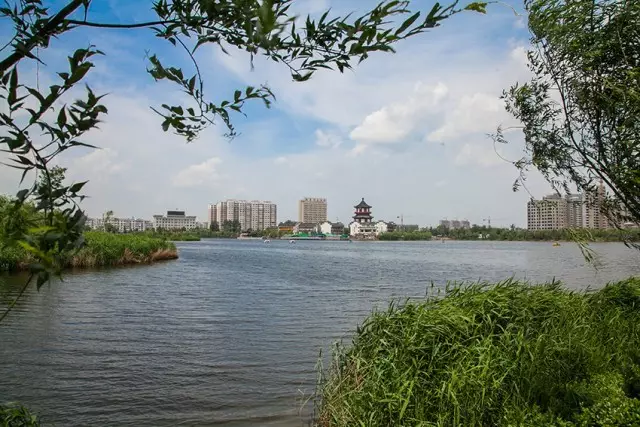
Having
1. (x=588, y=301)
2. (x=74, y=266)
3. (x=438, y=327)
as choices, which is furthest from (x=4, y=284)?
(x=588, y=301)

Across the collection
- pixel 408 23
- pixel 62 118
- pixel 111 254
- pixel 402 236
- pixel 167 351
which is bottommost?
pixel 167 351

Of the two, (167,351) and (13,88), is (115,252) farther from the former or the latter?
(13,88)

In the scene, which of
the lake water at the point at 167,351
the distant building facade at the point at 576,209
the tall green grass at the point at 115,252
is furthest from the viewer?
the tall green grass at the point at 115,252

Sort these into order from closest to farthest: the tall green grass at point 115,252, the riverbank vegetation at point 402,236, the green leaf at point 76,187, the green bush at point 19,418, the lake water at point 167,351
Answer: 1. the green leaf at point 76,187
2. the green bush at point 19,418
3. the lake water at point 167,351
4. the tall green grass at point 115,252
5. the riverbank vegetation at point 402,236

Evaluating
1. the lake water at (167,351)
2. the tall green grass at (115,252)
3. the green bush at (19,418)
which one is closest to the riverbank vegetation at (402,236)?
the tall green grass at (115,252)

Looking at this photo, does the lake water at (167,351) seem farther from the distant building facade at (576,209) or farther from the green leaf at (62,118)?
the distant building facade at (576,209)

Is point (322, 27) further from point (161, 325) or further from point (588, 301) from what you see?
point (161, 325)

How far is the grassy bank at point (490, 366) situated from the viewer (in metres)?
4.82

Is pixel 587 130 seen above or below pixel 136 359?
above

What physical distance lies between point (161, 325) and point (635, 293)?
13773 mm

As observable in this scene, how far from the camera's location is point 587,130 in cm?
744

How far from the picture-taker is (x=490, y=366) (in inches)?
242

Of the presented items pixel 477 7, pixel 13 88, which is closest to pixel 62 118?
pixel 13 88

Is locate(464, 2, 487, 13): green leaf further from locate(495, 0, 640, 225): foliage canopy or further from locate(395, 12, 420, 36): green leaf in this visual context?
locate(495, 0, 640, 225): foliage canopy
